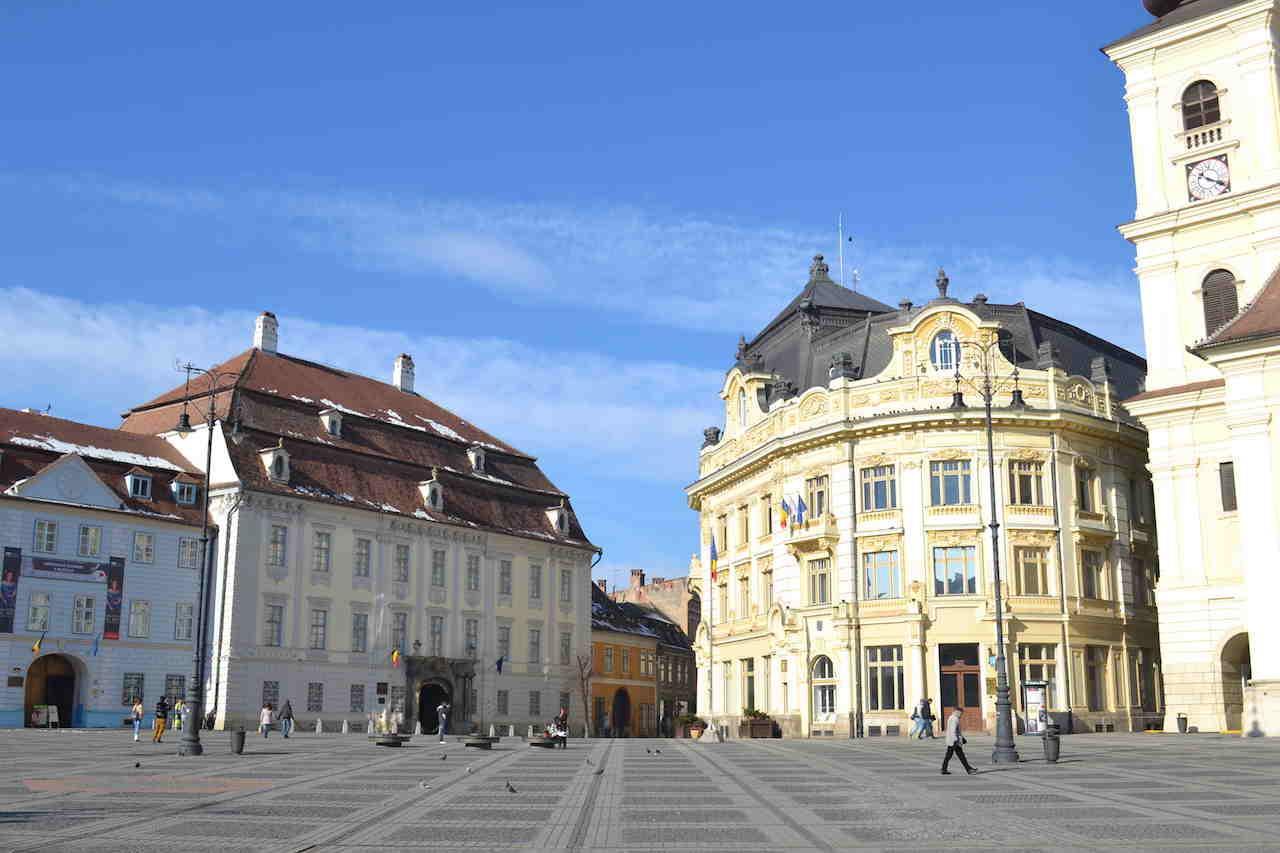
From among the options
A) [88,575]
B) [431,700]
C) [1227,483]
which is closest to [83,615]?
[88,575]

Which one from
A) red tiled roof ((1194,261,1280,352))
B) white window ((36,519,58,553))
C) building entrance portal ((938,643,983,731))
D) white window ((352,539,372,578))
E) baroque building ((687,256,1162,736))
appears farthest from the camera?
white window ((352,539,372,578))

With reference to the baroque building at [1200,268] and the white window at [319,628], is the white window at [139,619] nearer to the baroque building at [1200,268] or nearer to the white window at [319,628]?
the white window at [319,628]

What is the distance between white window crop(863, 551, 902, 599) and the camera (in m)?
52.2

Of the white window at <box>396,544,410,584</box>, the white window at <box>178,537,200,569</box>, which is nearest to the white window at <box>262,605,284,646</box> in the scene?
the white window at <box>178,537,200,569</box>

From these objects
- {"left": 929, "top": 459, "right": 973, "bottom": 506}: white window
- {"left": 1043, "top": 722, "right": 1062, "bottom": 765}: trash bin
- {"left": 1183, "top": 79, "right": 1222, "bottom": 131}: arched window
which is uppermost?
{"left": 1183, "top": 79, "right": 1222, "bottom": 131}: arched window

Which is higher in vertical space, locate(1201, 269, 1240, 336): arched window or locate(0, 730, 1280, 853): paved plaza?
locate(1201, 269, 1240, 336): arched window

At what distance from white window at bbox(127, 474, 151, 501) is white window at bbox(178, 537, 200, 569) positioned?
253cm

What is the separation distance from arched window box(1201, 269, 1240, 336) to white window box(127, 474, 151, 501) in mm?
44392

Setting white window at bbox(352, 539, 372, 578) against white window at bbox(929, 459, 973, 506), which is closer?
white window at bbox(929, 459, 973, 506)

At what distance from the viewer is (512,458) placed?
7625 cm

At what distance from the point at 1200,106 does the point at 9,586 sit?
49469 mm

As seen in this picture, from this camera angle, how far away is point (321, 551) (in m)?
61.2

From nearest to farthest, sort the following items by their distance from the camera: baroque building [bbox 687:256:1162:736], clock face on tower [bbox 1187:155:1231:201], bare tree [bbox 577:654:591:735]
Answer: clock face on tower [bbox 1187:155:1231:201] < baroque building [bbox 687:256:1162:736] < bare tree [bbox 577:654:591:735]

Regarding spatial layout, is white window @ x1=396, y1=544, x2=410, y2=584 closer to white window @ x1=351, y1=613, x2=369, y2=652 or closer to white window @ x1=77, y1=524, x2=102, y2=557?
white window @ x1=351, y1=613, x2=369, y2=652
